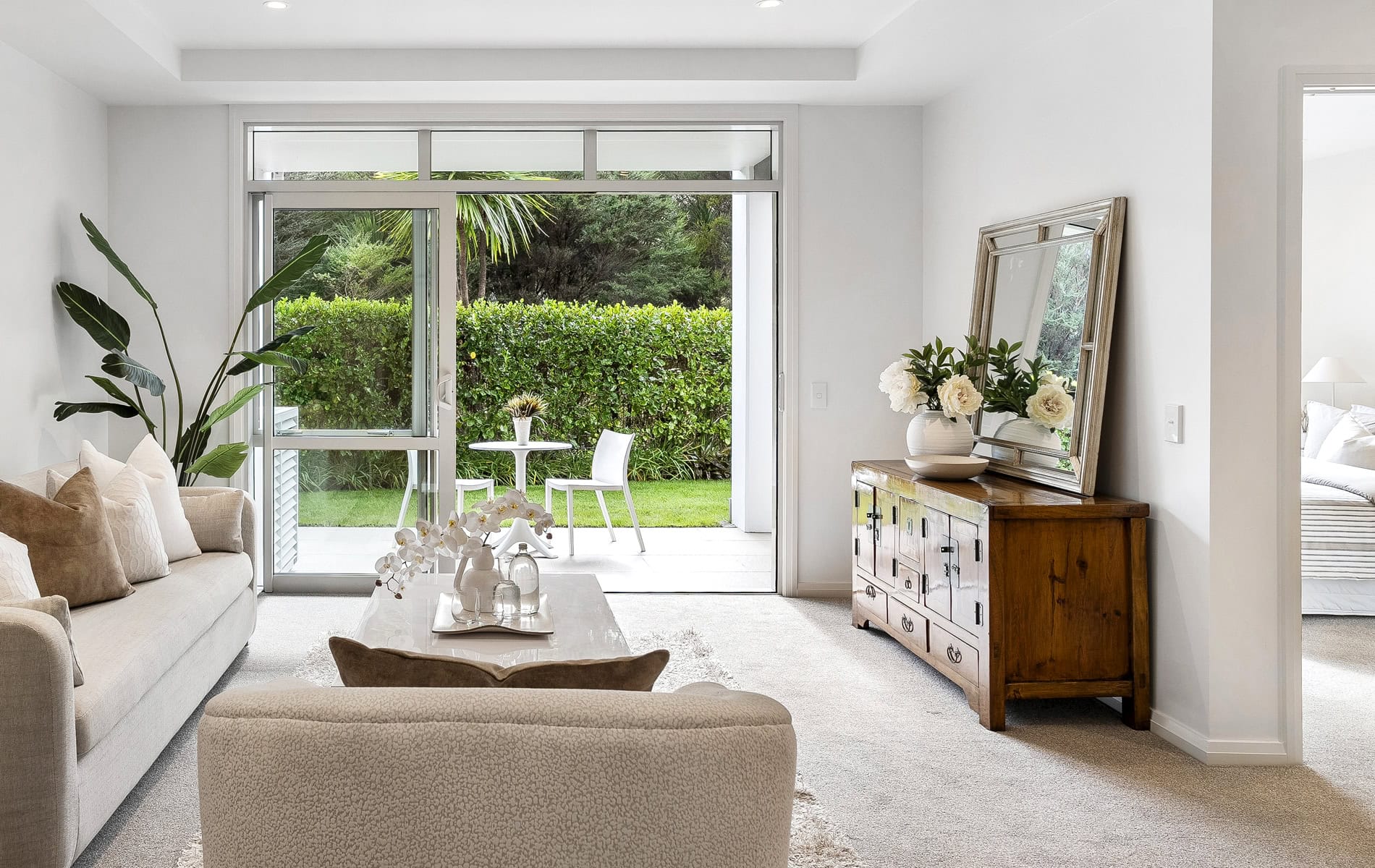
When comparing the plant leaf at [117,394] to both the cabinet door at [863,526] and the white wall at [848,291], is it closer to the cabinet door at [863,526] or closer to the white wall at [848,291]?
the white wall at [848,291]

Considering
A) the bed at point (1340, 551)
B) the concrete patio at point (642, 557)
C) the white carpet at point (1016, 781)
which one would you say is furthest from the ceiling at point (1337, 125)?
the concrete patio at point (642, 557)

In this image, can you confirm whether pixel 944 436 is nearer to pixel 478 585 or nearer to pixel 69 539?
pixel 478 585

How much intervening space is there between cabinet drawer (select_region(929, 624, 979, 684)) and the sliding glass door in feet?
8.77

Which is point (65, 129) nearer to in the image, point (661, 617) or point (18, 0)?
point (18, 0)

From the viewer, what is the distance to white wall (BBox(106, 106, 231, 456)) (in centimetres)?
501

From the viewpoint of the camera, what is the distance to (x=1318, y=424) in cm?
554

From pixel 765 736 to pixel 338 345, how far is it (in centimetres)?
465

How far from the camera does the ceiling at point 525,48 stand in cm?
402

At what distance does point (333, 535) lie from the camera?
17.4ft

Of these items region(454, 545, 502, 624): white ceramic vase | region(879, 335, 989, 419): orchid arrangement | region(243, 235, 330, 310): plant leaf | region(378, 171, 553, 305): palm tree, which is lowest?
region(454, 545, 502, 624): white ceramic vase

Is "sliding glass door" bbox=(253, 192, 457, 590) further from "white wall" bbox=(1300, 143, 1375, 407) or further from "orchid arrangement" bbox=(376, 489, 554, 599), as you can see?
"white wall" bbox=(1300, 143, 1375, 407)

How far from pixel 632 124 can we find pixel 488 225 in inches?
203

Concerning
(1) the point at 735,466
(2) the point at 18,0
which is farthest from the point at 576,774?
(1) the point at 735,466

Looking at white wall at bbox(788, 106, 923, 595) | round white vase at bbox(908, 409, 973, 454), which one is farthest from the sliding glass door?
round white vase at bbox(908, 409, 973, 454)
